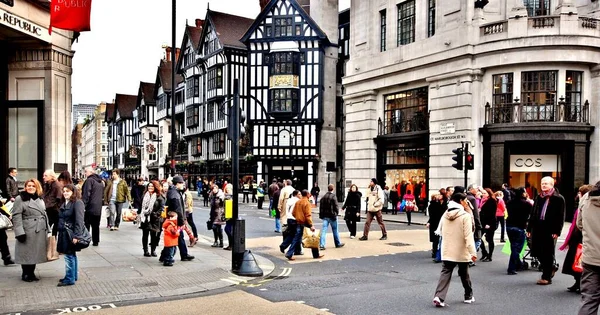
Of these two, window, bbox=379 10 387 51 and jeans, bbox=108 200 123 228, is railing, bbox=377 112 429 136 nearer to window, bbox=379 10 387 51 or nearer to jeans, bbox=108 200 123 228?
window, bbox=379 10 387 51

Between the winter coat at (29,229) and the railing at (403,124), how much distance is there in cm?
2267

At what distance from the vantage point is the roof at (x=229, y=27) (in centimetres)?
4782

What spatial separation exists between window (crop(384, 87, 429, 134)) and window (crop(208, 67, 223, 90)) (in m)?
21.1

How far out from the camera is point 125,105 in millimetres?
86312

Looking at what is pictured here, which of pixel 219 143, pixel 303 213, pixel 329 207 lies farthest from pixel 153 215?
pixel 219 143

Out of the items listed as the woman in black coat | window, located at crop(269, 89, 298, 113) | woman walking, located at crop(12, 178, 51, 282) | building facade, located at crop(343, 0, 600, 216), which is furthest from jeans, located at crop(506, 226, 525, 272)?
window, located at crop(269, 89, 298, 113)

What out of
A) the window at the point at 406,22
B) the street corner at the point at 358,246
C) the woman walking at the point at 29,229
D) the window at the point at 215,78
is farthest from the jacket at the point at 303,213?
the window at the point at 215,78

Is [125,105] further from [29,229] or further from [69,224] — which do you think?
[69,224]

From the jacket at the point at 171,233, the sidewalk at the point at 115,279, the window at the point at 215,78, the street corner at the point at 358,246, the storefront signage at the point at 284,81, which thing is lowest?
the street corner at the point at 358,246

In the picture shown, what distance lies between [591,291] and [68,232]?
761cm

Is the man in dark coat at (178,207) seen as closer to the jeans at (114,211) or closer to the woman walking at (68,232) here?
the woman walking at (68,232)

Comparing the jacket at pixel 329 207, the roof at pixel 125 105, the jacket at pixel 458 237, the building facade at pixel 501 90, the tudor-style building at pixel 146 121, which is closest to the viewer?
the jacket at pixel 458 237

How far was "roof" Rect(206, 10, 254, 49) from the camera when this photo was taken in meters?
47.8

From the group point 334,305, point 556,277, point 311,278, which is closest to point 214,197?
point 311,278
